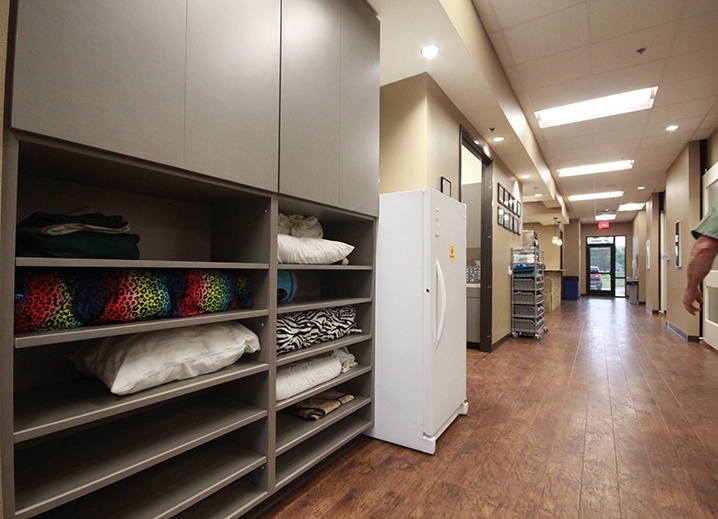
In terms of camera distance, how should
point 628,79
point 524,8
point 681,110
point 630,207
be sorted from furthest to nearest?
point 630,207, point 681,110, point 628,79, point 524,8

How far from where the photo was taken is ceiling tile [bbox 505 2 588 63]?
300cm

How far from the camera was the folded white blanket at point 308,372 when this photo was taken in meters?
1.75

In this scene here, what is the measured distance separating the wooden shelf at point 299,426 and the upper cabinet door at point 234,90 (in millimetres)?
1204

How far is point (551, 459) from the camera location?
2.12m

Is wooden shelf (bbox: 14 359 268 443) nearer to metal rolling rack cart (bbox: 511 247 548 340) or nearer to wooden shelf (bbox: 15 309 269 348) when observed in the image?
wooden shelf (bbox: 15 309 269 348)

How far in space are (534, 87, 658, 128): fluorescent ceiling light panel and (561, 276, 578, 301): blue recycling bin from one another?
10.1 meters

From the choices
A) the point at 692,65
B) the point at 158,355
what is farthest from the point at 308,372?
the point at 692,65

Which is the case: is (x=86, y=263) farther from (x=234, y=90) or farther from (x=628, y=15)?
(x=628, y=15)

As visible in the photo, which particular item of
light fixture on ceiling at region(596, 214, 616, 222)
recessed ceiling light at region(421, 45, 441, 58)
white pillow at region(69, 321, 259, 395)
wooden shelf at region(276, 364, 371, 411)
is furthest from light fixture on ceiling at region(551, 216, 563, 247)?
white pillow at region(69, 321, 259, 395)

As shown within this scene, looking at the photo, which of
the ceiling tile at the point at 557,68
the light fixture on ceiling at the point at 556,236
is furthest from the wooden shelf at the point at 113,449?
the light fixture on ceiling at the point at 556,236

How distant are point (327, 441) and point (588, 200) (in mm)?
11297

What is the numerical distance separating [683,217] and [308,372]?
23.5ft

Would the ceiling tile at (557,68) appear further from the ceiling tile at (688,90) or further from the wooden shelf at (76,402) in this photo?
the wooden shelf at (76,402)

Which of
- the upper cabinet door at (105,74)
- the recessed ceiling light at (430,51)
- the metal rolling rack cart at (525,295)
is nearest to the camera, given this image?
the upper cabinet door at (105,74)
